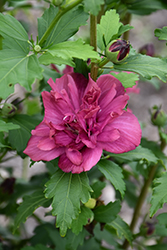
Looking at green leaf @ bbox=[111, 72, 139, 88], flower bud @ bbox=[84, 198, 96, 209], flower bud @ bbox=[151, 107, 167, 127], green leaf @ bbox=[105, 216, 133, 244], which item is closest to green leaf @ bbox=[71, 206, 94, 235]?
flower bud @ bbox=[84, 198, 96, 209]

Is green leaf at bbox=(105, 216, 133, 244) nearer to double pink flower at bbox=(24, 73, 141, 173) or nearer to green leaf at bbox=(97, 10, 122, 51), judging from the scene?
double pink flower at bbox=(24, 73, 141, 173)

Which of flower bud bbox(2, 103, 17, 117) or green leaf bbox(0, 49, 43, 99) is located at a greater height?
green leaf bbox(0, 49, 43, 99)

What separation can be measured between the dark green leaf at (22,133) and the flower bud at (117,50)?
10.6 inches

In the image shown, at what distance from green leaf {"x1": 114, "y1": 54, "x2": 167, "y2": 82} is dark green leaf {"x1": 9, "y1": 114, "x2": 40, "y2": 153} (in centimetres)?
27

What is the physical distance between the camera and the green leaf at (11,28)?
0.54 m

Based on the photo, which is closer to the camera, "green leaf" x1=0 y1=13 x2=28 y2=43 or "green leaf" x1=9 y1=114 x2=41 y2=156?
"green leaf" x1=0 y1=13 x2=28 y2=43

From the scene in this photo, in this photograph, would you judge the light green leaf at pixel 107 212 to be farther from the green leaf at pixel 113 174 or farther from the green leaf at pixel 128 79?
the green leaf at pixel 128 79

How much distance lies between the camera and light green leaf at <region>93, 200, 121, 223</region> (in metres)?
0.72

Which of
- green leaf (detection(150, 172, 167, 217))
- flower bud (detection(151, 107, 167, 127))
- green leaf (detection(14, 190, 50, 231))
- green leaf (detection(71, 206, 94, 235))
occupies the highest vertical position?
green leaf (detection(150, 172, 167, 217))

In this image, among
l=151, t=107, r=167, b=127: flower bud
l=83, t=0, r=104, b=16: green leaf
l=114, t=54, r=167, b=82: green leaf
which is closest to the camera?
l=83, t=0, r=104, b=16: green leaf

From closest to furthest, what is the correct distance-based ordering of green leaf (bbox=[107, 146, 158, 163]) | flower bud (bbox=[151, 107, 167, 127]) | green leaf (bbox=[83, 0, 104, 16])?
green leaf (bbox=[83, 0, 104, 16]) → green leaf (bbox=[107, 146, 158, 163]) → flower bud (bbox=[151, 107, 167, 127])

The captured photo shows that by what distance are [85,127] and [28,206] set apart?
0.91 feet

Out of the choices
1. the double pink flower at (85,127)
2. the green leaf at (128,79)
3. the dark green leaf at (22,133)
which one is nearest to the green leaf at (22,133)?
the dark green leaf at (22,133)

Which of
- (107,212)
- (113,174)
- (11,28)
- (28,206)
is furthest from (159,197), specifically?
(11,28)
